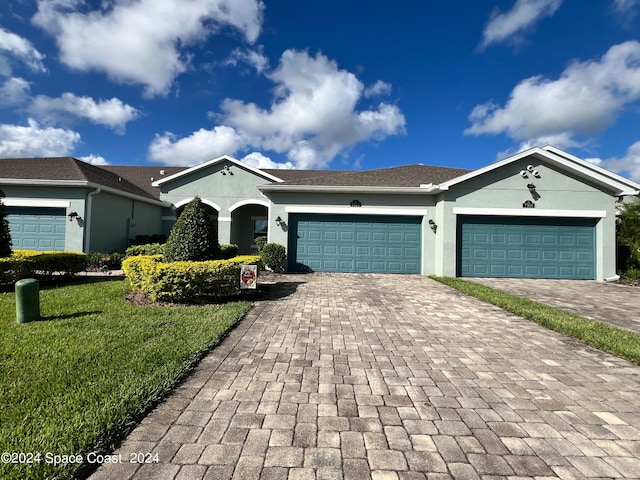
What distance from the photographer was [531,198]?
11891 millimetres

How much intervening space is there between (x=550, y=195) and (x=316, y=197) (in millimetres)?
9455

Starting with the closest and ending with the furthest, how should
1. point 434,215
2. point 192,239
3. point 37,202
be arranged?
point 192,239, point 434,215, point 37,202

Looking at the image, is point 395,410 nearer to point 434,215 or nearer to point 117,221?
point 434,215

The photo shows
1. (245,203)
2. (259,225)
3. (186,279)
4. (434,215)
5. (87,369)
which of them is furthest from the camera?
(259,225)

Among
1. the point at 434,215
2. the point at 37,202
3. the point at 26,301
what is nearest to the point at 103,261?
the point at 37,202

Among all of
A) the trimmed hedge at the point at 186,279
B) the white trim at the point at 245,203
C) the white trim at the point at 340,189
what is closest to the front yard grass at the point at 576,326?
the white trim at the point at 340,189

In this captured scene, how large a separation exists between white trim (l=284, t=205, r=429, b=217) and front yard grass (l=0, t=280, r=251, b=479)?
23.4 feet

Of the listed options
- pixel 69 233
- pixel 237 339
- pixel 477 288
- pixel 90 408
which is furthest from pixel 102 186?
pixel 477 288

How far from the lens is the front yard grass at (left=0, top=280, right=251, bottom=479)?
2312mm

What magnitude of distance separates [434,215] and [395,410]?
11.0 m

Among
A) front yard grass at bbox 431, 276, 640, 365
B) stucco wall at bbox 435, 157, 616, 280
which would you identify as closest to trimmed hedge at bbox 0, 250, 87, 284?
front yard grass at bbox 431, 276, 640, 365

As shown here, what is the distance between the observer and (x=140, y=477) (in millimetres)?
2045

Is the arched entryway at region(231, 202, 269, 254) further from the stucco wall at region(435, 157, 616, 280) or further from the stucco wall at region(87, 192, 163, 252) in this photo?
the stucco wall at region(435, 157, 616, 280)

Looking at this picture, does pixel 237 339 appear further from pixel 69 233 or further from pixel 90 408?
pixel 69 233
